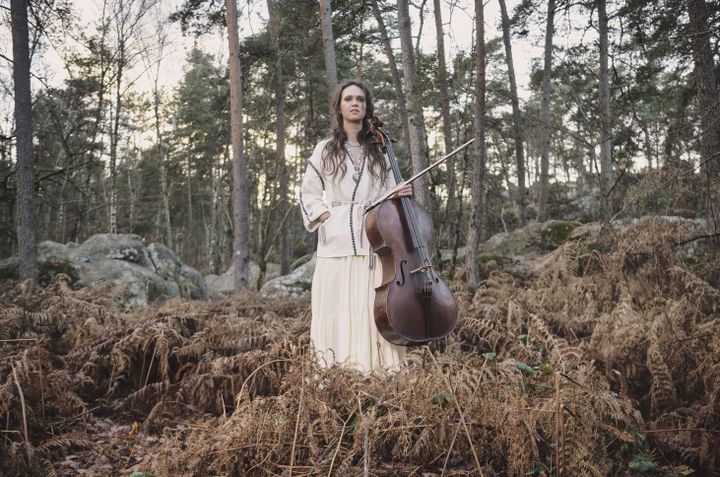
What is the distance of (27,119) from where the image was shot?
7.98 metres

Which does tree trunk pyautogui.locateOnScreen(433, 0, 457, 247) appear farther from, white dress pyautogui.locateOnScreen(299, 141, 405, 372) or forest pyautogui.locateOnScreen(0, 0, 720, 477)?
white dress pyautogui.locateOnScreen(299, 141, 405, 372)

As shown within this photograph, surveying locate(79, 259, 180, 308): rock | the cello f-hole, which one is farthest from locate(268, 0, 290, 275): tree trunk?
the cello f-hole

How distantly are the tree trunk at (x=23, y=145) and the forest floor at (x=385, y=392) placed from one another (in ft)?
10.3

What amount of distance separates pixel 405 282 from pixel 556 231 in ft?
30.8

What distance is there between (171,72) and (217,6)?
44.2 ft

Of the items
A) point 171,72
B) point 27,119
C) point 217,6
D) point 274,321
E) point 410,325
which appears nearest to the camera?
point 410,325

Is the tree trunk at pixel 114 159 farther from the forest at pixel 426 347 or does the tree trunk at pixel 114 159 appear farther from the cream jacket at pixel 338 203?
the cream jacket at pixel 338 203

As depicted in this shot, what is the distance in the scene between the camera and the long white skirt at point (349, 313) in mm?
3176

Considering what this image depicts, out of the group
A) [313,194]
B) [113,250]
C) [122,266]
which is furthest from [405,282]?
[113,250]

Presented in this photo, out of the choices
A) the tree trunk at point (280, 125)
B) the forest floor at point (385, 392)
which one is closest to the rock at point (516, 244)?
the forest floor at point (385, 392)

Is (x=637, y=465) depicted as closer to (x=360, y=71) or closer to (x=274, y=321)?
(x=274, y=321)

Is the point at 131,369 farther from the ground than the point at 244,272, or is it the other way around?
the point at 244,272

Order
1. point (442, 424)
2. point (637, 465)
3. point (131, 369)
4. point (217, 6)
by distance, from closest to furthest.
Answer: point (442, 424) < point (637, 465) < point (131, 369) < point (217, 6)

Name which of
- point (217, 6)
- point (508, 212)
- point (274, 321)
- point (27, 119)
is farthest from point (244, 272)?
point (508, 212)
